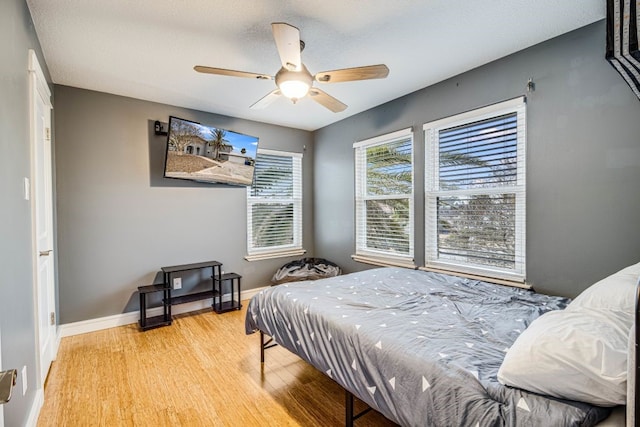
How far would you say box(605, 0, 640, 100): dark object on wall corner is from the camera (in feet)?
3.96

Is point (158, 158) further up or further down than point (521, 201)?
further up

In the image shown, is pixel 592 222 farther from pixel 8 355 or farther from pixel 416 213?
pixel 8 355

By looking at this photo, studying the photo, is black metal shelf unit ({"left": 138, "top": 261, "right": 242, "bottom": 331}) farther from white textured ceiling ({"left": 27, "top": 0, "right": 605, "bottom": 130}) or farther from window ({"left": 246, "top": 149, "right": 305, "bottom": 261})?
white textured ceiling ({"left": 27, "top": 0, "right": 605, "bottom": 130})

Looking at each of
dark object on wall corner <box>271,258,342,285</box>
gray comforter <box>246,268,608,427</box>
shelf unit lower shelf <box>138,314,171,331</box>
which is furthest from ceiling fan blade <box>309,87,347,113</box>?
shelf unit lower shelf <box>138,314,171,331</box>

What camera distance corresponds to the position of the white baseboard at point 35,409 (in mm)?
1771

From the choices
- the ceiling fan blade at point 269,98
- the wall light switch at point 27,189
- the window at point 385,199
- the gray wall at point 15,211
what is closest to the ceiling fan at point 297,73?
the ceiling fan blade at point 269,98

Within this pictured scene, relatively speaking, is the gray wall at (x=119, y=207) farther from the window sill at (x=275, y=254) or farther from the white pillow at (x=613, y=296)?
the white pillow at (x=613, y=296)

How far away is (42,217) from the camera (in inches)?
95.7

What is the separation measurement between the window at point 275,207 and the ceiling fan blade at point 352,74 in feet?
7.92

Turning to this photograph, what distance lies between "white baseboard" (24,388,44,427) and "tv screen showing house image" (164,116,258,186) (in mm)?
2185

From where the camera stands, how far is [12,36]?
5.30 feet

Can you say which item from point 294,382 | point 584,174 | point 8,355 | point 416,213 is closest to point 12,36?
point 8,355

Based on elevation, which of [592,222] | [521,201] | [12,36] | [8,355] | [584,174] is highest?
[12,36]

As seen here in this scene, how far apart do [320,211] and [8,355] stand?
373 centimetres
